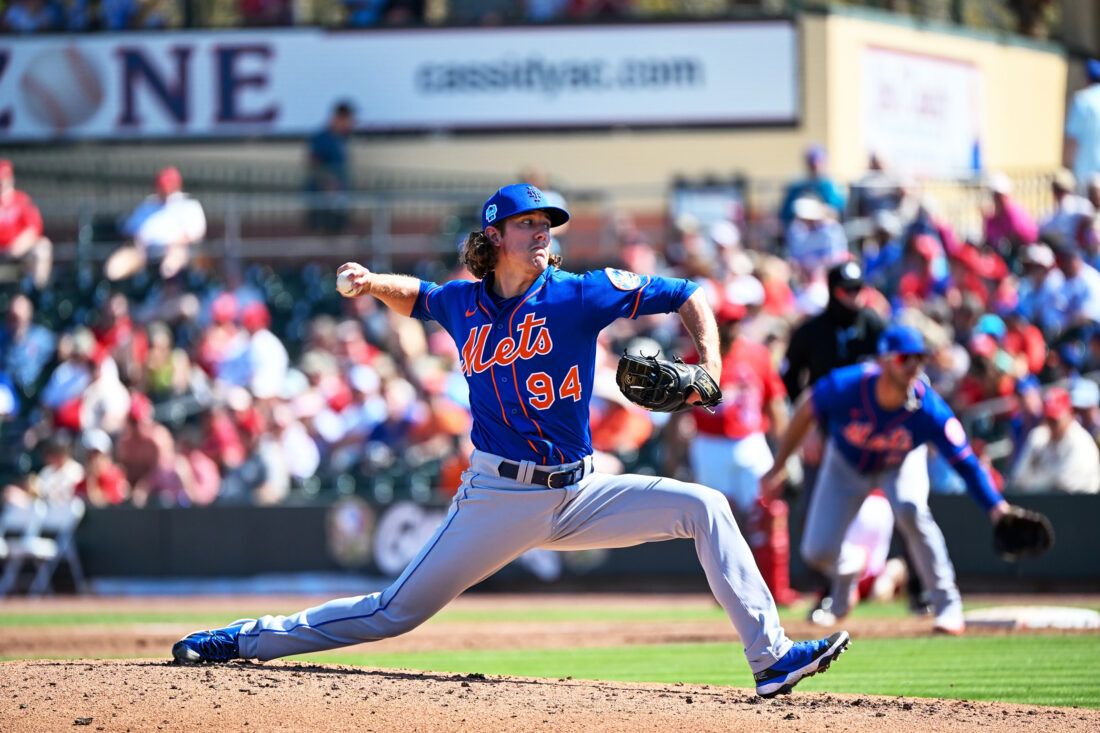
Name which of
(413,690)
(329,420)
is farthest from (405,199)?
(413,690)

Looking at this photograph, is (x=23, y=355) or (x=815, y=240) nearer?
(x=815, y=240)

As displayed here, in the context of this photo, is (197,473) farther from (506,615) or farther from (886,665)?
(886,665)

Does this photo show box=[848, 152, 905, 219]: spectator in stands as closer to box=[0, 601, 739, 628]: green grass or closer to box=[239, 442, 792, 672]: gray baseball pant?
box=[0, 601, 739, 628]: green grass

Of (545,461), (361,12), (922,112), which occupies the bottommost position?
(545,461)

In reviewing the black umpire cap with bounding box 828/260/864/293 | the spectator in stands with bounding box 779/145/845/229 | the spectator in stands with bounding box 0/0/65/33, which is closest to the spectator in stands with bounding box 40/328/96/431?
the spectator in stands with bounding box 0/0/65/33

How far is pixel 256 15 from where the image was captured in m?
21.3

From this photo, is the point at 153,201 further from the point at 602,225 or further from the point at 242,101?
the point at 602,225

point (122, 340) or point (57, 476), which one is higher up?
point (122, 340)

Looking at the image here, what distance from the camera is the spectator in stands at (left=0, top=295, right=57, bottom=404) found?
1695 cm

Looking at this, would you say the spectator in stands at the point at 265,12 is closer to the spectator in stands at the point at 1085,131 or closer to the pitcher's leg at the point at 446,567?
the spectator in stands at the point at 1085,131

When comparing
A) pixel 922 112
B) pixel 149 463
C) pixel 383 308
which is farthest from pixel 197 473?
Answer: pixel 922 112

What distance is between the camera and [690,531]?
20.5 ft

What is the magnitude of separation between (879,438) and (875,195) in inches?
315

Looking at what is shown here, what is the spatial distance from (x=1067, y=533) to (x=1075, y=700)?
626cm
